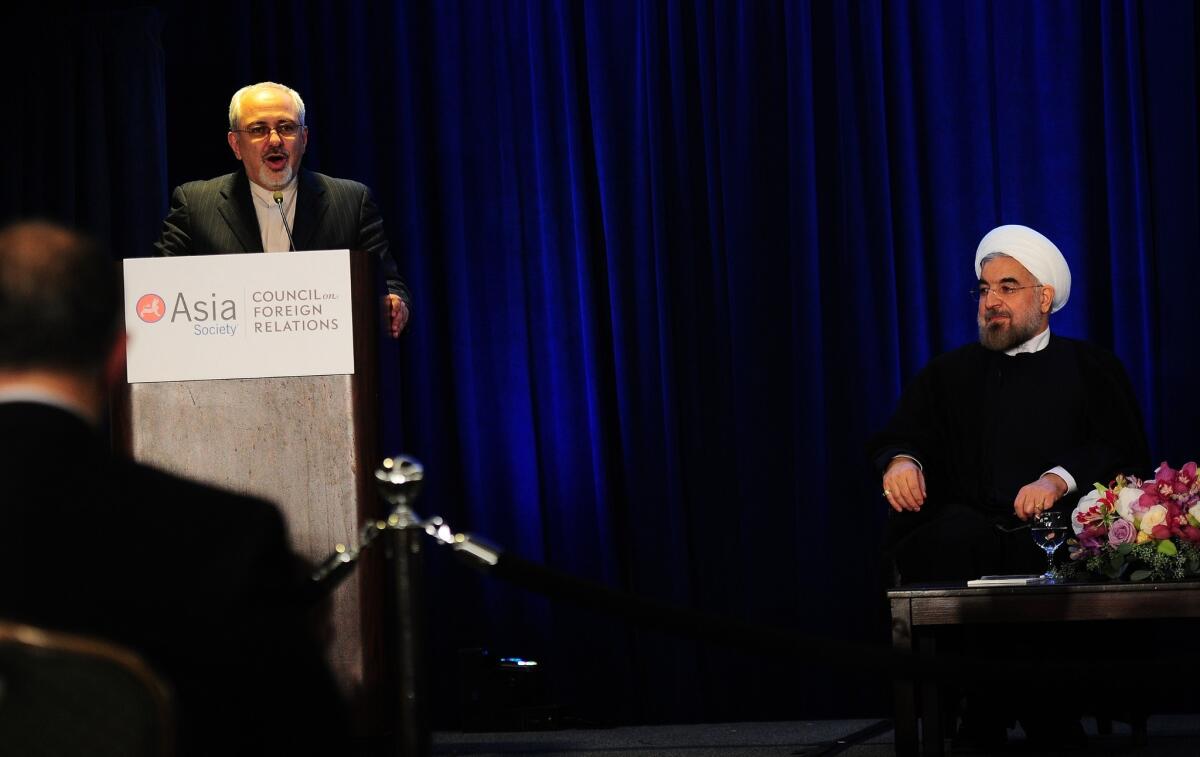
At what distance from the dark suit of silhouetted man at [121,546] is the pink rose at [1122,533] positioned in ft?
9.24

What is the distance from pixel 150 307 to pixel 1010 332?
3.07 m

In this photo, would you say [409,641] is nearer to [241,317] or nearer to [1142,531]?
[241,317]

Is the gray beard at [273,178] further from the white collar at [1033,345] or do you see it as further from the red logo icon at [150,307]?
the white collar at [1033,345]

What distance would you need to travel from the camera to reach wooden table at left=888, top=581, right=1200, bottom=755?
380 cm

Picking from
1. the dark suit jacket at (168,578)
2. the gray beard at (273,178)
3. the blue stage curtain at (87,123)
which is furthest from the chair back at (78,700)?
the blue stage curtain at (87,123)

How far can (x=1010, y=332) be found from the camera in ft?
17.6

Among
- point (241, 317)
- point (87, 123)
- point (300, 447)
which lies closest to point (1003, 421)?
point (300, 447)

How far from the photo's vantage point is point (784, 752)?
471 centimetres

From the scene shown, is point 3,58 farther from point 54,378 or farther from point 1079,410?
point 54,378

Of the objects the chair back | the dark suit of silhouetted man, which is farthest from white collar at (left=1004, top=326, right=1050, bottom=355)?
the chair back

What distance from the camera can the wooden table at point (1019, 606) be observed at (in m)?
Result: 3.80

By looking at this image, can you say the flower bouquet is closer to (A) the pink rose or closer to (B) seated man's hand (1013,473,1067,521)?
(A) the pink rose

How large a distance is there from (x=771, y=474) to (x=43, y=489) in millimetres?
4622

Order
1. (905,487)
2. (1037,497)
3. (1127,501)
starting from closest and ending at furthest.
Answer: (1127,501)
(1037,497)
(905,487)
